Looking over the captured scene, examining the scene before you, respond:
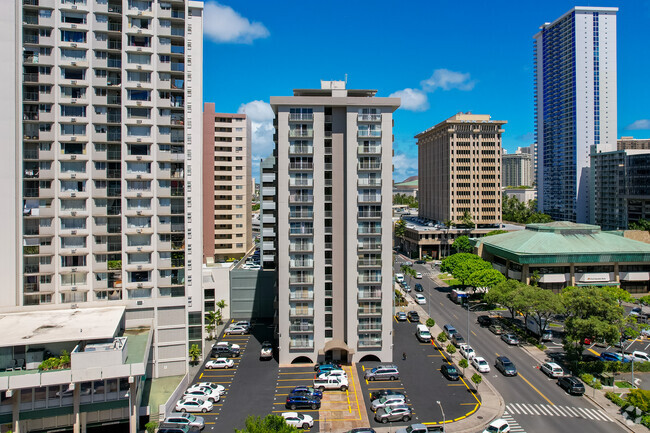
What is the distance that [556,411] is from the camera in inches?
1938

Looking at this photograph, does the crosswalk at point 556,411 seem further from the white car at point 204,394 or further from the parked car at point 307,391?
the white car at point 204,394

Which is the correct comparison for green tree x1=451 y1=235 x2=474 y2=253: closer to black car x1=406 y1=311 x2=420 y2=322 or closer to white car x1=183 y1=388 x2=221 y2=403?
black car x1=406 y1=311 x2=420 y2=322

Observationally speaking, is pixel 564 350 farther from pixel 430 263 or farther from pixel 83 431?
pixel 430 263

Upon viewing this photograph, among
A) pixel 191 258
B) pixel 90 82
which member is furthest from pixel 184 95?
pixel 191 258

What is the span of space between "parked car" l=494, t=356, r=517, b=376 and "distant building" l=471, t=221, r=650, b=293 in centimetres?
3897

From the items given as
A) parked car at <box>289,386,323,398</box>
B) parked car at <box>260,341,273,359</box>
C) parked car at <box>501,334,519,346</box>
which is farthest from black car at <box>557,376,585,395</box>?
parked car at <box>260,341,273,359</box>

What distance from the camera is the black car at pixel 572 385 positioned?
174ft

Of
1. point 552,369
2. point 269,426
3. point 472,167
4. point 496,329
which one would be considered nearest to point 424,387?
point 552,369

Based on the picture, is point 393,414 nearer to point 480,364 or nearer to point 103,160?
point 480,364

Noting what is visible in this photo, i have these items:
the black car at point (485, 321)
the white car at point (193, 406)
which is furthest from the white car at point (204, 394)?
the black car at point (485, 321)

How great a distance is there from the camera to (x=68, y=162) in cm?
5466

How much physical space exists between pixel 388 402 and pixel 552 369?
82.2 ft

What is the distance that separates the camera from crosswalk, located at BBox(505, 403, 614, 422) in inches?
1898

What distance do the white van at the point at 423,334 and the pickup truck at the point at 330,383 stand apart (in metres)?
21.8
